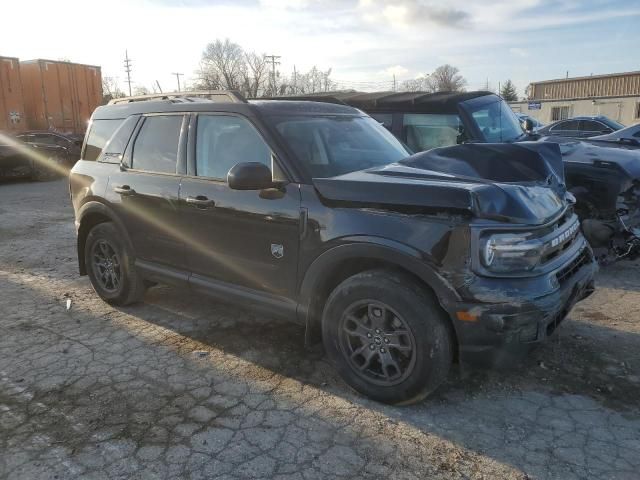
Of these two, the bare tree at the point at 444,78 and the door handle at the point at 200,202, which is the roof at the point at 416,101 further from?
the bare tree at the point at 444,78

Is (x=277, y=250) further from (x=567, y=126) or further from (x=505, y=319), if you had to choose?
(x=567, y=126)

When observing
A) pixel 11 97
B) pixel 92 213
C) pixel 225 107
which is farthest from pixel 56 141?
pixel 225 107

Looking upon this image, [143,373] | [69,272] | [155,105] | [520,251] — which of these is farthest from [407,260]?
[69,272]

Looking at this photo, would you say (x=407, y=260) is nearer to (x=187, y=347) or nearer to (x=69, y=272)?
(x=187, y=347)

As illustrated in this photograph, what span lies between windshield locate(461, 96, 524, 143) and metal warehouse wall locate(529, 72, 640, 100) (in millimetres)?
42253

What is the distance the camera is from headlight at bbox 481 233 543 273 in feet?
9.25

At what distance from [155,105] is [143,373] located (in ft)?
7.41

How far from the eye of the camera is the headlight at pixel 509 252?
2.82 m

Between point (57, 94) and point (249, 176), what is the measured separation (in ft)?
64.8

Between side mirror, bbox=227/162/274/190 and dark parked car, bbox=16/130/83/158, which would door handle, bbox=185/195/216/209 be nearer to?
side mirror, bbox=227/162/274/190

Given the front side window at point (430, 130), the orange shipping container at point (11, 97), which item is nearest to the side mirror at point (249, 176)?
the front side window at point (430, 130)

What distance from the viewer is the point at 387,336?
10.3 feet

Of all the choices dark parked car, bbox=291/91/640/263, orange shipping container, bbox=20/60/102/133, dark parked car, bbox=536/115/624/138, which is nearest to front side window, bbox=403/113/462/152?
dark parked car, bbox=291/91/640/263

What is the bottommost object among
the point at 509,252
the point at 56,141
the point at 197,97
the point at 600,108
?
the point at 509,252
